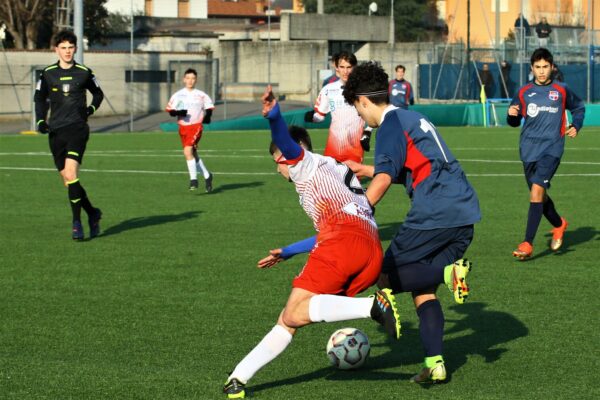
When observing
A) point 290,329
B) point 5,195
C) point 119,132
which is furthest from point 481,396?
point 119,132

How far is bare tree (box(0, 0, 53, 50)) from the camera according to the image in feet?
189

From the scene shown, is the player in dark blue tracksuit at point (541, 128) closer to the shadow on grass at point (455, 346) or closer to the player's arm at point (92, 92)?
the shadow on grass at point (455, 346)

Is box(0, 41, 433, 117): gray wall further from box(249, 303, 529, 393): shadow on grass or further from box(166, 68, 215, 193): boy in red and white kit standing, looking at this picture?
box(249, 303, 529, 393): shadow on grass

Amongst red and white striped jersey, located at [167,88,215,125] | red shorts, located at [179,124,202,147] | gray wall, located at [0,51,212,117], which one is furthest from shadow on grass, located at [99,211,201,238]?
gray wall, located at [0,51,212,117]

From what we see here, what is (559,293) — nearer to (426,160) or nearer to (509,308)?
(509,308)

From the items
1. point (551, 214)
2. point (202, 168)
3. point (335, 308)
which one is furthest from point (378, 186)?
point (202, 168)

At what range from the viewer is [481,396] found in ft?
22.5

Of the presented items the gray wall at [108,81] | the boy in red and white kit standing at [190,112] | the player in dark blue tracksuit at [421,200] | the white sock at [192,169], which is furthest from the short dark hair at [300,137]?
the gray wall at [108,81]

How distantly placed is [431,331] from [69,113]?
8.12 m

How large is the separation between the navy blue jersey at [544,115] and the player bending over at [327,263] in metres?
6.02

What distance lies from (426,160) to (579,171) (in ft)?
56.1

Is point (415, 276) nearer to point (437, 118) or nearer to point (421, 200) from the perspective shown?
point (421, 200)

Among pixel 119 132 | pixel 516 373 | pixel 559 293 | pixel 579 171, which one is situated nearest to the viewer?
pixel 516 373

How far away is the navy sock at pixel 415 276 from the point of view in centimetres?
720
